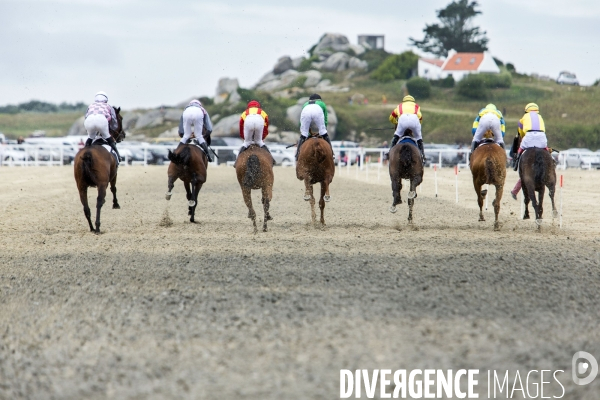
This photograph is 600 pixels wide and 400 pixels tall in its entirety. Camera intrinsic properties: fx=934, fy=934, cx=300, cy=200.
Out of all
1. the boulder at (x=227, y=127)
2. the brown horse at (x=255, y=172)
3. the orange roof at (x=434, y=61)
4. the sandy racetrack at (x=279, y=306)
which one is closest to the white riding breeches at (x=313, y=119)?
the brown horse at (x=255, y=172)

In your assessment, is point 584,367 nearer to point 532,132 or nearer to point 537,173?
point 537,173

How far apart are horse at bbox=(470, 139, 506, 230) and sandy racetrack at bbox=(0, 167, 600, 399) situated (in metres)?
0.76

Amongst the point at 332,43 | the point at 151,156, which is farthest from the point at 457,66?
the point at 151,156

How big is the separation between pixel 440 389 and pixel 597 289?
4.02 m

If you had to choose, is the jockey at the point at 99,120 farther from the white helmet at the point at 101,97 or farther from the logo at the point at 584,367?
the logo at the point at 584,367

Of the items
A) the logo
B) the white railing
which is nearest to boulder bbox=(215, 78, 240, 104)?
the white railing

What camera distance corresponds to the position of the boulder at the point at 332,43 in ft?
455

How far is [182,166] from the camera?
16797 millimetres

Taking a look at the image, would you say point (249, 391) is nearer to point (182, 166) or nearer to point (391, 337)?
point (391, 337)

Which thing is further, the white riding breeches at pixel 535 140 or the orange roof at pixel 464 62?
the orange roof at pixel 464 62

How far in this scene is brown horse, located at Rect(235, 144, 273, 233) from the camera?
50.8 ft

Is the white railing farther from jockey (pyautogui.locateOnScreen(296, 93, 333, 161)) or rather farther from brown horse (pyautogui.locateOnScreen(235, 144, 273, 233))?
brown horse (pyautogui.locateOnScreen(235, 144, 273, 233))

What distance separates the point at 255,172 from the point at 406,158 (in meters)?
2.69

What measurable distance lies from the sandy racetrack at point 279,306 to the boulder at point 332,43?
124m
